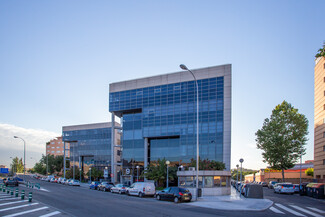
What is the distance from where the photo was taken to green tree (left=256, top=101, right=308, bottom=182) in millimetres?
55438

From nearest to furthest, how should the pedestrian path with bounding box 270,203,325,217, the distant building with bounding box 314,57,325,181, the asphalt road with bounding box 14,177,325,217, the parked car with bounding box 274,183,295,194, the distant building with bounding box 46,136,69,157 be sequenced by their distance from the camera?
the asphalt road with bounding box 14,177,325,217
the pedestrian path with bounding box 270,203,325,217
the parked car with bounding box 274,183,295,194
the distant building with bounding box 314,57,325,181
the distant building with bounding box 46,136,69,157

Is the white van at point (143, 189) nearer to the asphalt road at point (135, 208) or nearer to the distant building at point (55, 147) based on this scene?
the asphalt road at point (135, 208)

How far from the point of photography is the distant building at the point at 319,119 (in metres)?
48.9

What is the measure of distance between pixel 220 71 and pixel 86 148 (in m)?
56.2

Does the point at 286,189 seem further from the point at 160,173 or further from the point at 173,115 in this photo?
the point at 173,115

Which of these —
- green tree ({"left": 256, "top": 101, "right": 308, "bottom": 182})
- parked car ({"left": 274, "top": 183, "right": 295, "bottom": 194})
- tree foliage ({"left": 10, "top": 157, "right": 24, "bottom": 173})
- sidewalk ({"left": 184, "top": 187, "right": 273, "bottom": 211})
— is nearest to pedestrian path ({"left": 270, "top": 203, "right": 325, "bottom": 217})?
sidewalk ({"left": 184, "top": 187, "right": 273, "bottom": 211})

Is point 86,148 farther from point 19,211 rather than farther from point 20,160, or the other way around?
point 20,160

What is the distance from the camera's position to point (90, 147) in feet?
310

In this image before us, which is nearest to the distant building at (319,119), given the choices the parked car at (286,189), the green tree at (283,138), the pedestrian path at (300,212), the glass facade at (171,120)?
the green tree at (283,138)

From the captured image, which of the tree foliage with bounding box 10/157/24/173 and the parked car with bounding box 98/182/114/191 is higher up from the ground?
the parked car with bounding box 98/182/114/191

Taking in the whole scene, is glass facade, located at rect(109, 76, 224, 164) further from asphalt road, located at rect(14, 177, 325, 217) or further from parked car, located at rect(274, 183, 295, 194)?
asphalt road, located at rect(14, 177, 325, 217)

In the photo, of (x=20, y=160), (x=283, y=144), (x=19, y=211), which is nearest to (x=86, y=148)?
(x=283, y=144)

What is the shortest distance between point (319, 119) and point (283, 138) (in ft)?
25.1

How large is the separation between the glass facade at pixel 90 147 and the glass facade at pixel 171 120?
24.7 m
